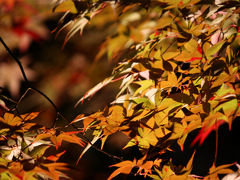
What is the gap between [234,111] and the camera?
1.62 ft

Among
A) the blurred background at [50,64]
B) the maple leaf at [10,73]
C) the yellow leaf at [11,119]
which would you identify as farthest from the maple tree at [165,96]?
the maple leaf at [10,73]

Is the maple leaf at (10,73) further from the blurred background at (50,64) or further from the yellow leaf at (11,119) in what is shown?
the yellow leaf at (11,119)

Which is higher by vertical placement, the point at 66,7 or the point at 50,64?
the point at 66,7

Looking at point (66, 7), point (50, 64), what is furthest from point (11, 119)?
point (50, 64)

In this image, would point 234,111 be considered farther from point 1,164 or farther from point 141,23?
point 1,164

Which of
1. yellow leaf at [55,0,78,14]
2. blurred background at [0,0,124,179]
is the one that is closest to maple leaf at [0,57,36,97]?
blurred background at [0,0,124,179]

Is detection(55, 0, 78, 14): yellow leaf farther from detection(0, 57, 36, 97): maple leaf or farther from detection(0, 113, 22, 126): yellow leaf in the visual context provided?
detection(0, 57, 36, 97): maple leaf

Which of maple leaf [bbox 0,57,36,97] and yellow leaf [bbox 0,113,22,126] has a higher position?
yellow leaf [bbox 0,113,22,126]

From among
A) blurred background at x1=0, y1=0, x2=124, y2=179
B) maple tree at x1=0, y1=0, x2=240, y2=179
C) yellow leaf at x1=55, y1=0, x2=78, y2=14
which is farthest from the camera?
blurred background at x1=0, y1=0, x2=124, y2=179

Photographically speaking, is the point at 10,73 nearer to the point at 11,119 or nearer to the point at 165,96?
the point at 11,119

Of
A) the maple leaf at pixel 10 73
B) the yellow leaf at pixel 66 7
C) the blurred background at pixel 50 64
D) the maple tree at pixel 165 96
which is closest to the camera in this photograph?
the maple tree at pixel 165 96

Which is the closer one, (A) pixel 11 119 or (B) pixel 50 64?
(A) pixel 11 119

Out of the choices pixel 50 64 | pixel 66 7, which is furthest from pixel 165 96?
pixel 50 64

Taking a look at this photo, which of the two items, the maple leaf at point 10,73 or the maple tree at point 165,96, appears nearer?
the maple tree at point 165,96
